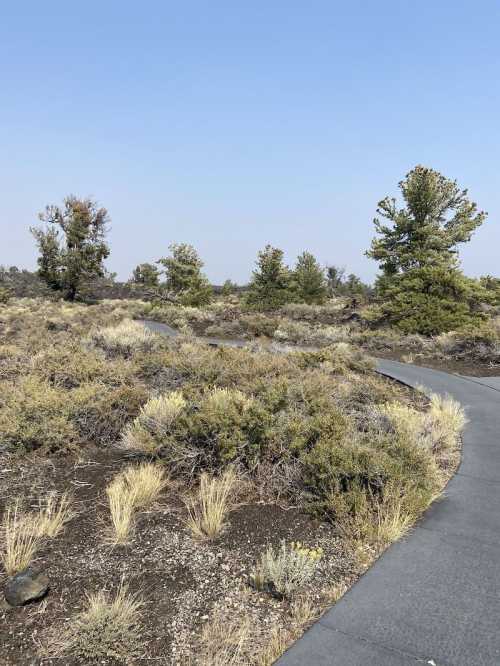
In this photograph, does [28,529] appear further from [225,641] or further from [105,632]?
[225,641]

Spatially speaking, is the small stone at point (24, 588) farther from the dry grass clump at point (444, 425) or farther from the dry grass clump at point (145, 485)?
the dry grass clump at point (444, 425)

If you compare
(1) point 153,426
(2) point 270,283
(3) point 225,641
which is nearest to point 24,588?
(3) point 225,641

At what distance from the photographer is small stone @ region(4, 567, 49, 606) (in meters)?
3.43

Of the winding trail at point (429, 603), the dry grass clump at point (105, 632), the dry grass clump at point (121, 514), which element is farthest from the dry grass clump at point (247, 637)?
the dry grass clump at point (121, 514)

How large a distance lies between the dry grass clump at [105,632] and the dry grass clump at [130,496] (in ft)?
3.29

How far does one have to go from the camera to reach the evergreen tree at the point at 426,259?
71.9ft

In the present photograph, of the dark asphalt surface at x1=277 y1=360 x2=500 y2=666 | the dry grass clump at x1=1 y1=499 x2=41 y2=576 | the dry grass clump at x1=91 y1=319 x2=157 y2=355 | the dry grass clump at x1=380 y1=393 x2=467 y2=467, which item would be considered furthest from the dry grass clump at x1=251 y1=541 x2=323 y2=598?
the dry grass clump at x1=91 y1=319 x2=157 y2=355

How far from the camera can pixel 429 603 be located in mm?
3355

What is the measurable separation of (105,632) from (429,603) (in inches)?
94.1

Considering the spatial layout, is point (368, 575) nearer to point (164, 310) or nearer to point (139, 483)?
point (139, 483)

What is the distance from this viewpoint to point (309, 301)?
128 feet

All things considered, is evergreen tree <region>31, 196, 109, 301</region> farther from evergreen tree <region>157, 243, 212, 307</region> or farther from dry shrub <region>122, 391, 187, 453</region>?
dry shrub <region>122, 391, 187, 453</region>

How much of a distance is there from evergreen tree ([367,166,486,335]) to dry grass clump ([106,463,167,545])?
62.4ft

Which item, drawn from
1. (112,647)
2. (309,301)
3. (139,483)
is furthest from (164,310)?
(112,647)
